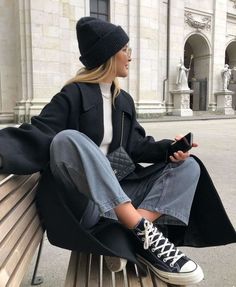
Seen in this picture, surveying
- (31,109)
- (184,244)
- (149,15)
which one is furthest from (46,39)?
(184,244)

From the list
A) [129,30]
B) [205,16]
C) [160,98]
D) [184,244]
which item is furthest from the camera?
[205,16]

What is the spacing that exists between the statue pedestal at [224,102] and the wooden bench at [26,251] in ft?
74.9

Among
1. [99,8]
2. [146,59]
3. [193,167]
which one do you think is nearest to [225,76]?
[146,59]

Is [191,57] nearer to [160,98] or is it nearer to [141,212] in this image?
[160,98]

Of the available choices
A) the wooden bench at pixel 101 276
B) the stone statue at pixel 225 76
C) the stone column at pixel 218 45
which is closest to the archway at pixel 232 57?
the stone column at pixel 218 45

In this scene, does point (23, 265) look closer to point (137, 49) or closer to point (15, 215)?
point (15, 215)

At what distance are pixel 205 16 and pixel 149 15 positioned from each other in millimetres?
6125

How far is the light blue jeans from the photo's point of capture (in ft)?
4.87

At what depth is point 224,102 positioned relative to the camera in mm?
23625

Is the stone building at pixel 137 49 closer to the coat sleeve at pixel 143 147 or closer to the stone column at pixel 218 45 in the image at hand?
the stone column at pixel 218 45

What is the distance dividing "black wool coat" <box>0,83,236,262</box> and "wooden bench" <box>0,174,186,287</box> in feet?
0.22

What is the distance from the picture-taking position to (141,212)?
5.84 ft

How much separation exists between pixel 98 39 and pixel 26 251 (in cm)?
102

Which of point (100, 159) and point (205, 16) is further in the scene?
point (205, 16)
